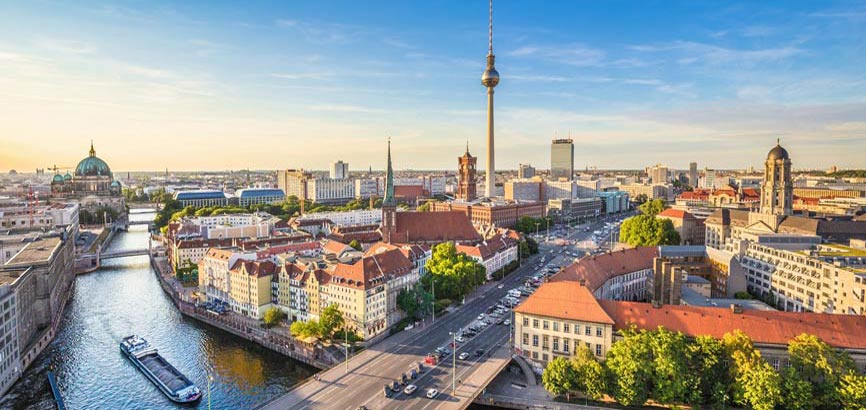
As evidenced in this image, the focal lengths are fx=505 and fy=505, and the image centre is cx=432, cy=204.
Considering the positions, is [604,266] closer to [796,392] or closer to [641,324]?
[641,324]

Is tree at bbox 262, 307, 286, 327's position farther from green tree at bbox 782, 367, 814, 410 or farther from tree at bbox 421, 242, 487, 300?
green tree at bbox 782, 367, 814, 410

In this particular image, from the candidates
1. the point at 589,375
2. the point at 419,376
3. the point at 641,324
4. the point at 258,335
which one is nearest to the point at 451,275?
the point at 419,376

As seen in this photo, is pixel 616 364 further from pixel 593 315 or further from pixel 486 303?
pixel 486 303

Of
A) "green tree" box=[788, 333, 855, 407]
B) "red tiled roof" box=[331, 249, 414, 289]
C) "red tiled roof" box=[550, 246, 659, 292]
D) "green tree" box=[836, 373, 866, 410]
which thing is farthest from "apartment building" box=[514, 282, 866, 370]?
"red tiled roof" box=[331, 249, 414, 289]

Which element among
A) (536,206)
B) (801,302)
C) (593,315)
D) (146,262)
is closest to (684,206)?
(536,206)

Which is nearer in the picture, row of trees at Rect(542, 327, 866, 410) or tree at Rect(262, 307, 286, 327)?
row of trees at Rect(542, 327, 866, 410)

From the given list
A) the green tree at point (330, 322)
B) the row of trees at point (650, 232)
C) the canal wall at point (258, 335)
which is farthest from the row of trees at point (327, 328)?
the row of trees at point (650, 232)
